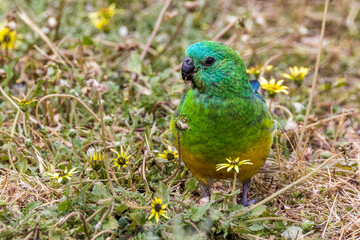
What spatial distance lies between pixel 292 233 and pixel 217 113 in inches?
31.9

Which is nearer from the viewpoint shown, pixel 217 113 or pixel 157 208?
pixel 157 208

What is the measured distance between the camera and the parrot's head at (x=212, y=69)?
258cm

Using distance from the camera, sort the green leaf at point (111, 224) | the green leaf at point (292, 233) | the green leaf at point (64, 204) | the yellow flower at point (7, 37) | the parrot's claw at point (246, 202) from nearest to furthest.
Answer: the green leaf at point (111, 224) → the green leaf at point (64, 204) → the green leaf at point (292, 233) → the parrot's claw at point (246, 202) → the yellow flower at point (7, 37)

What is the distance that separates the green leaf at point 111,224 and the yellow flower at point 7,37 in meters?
2.14

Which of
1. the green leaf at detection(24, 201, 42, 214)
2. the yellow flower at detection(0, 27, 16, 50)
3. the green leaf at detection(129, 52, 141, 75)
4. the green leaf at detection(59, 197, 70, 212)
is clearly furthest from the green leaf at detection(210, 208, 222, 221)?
the yellow flower at detection(0, 27, 16, 50)

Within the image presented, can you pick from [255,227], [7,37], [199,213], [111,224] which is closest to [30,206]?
[111,224]

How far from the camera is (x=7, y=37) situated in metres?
3.78

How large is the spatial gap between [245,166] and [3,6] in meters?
4.05

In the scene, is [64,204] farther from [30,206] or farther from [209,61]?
[209,61]

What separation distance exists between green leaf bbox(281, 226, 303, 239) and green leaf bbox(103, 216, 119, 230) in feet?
3.18

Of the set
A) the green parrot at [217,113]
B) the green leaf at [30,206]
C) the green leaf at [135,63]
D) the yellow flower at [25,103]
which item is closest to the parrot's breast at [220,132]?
the green parrot at [217,113]

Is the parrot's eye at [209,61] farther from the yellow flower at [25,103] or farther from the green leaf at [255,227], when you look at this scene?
the yellow flower at [25,103]

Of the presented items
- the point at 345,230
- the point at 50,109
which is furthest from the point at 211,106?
the point at 50,109

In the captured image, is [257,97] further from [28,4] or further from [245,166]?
[28,4]
